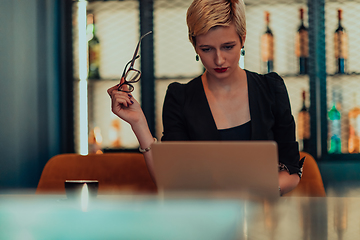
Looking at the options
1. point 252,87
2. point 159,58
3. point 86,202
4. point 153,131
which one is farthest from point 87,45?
point 86,202

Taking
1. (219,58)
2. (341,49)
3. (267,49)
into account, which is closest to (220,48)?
(219,58)

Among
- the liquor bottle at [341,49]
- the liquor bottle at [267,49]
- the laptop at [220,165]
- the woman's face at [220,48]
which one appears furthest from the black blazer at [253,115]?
the liquor bottle at [341,49]

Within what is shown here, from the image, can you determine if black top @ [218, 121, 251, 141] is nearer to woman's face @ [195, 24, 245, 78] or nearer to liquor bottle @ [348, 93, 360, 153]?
woman's face @ [195, 24, 245, 78]

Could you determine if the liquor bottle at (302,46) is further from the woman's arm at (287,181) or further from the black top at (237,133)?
the woman's arm at (287,181)

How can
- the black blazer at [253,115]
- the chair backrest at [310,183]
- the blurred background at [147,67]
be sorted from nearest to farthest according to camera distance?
1. the black blazer at [253,115]
2. the chair backrest at [310,183]
3. the blurred background at [147,67]

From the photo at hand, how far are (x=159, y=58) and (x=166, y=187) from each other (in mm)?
1697

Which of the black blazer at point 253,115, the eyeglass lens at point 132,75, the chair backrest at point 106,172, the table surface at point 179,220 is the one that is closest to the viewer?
the table surface at point 179,220

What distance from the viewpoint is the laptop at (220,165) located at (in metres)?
0.60

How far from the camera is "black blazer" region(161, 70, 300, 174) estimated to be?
1253 millimetres

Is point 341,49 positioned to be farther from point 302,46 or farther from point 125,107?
point 125,107

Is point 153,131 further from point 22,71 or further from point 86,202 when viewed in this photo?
point 86,202

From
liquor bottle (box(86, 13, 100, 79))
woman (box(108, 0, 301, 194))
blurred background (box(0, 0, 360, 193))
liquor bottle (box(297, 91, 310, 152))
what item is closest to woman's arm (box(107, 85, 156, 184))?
woman (box(108, 0, 301, 194))

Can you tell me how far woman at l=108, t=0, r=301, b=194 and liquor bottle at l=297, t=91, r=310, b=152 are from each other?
896 mm

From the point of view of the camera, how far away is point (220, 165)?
62 centimetres
